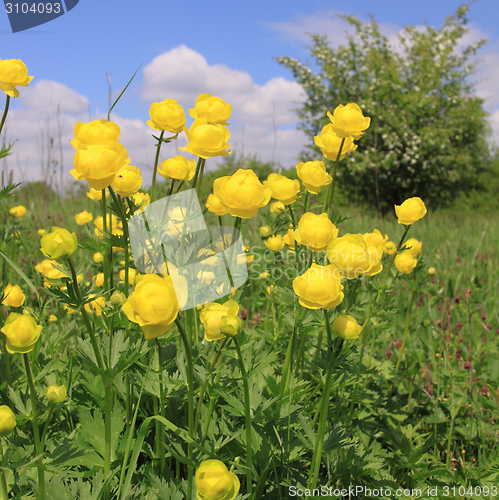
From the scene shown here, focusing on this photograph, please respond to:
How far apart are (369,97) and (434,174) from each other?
2.80 m

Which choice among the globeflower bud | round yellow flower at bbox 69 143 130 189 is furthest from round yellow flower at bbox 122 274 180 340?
round yellow flower at bbox 69 143 130 189

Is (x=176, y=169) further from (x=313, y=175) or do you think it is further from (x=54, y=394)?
(x=54, y=394)

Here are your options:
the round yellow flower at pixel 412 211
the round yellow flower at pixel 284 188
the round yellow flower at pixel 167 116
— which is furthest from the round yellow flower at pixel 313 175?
the round yellow flower at pixel 167 116

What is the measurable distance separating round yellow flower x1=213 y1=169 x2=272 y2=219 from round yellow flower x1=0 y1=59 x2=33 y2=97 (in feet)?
2.10

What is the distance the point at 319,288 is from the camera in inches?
31.0

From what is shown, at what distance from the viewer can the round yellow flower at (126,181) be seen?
0.92 metres

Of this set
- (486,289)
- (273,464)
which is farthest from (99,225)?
(486,289)

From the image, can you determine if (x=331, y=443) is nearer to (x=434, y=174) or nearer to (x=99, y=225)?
(x=99, y=225)

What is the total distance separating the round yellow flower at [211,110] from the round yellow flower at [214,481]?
2.35 ft

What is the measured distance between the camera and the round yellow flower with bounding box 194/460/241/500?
693 mm

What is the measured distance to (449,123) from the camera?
37.5 ft

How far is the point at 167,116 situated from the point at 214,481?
30.2 inches

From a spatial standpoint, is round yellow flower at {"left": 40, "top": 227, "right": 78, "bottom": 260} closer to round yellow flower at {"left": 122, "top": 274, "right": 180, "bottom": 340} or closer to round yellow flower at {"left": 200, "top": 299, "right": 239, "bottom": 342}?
round yellow flower at {"left": 122, "top": 274, "right": 180, "bottom": 340}

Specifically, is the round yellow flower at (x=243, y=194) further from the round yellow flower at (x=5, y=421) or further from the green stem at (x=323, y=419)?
the round yellow flower at (x=5, y=421)
